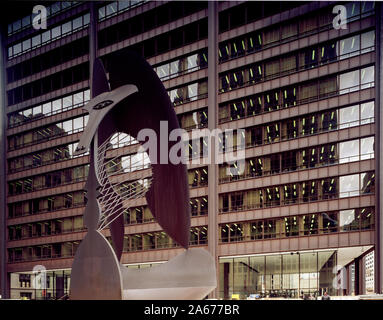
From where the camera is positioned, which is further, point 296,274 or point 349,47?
point 296,274

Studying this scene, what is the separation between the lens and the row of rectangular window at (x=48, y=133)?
5462 centimetres

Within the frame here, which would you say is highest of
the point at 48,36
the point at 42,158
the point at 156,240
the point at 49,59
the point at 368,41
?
the point at 48,36

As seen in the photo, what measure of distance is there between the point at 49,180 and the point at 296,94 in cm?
3038

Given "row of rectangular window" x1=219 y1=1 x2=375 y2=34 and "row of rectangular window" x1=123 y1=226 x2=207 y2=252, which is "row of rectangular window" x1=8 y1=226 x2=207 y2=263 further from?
"row of rectangular window" x1=219 y1=1 x2=375 y2=34

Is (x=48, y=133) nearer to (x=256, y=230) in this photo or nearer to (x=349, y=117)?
(x=256, y=230)

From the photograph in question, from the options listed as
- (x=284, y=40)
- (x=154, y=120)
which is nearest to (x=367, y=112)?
(x=284, y=40)

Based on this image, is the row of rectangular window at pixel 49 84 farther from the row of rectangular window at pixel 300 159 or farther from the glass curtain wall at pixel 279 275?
the glass curtain wall at pixel 279 275

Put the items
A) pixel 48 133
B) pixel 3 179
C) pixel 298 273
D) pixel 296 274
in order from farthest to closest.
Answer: pixel 3 179 < pixel 48 133 < pixel 296 274 < pixel 298 273

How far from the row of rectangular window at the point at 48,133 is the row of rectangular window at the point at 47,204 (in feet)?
22.8

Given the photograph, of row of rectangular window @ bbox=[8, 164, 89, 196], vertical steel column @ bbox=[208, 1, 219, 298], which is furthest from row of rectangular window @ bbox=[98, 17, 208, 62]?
row of rectangular window @ bbox=[8, 164, 89, 196]

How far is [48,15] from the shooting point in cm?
5812

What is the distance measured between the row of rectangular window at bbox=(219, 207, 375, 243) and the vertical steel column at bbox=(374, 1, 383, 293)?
846 millimetres

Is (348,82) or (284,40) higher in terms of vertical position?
(284,40)
